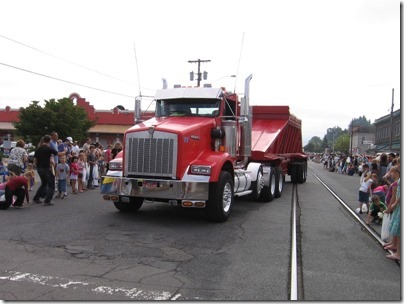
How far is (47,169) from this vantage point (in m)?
10.7

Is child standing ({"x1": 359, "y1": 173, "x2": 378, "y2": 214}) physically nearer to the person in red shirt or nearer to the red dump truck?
the red dump truck

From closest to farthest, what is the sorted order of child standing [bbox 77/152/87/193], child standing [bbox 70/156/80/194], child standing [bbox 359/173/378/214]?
child standing [bbox 359/173/378/214] < child standing [bbox 70/156/80/194] < child standing [bbox 77/152/87/193]

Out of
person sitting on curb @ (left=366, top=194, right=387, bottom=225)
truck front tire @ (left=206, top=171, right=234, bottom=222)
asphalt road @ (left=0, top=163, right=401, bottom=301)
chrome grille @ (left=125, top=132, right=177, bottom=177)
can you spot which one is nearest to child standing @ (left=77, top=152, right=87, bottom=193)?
asphalt road @ (left=0, top=163, right=401, bottom=301)

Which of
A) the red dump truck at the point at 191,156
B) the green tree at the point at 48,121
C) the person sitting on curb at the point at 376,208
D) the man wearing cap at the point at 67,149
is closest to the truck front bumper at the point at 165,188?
the red dump truck at the point at 191,156

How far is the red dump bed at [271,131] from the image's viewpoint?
1359 centimetres

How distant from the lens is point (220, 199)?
29.3ft

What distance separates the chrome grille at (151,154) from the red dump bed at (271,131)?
489cm

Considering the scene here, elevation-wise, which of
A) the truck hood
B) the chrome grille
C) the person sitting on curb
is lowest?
the person sitting on curb

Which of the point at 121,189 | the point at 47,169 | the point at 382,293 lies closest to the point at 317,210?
the point at 121,189

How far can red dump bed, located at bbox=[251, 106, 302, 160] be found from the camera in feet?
44.6

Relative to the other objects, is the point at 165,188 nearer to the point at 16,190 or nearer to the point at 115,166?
the point at 115,166

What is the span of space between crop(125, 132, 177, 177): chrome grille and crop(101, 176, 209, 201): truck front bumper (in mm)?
200

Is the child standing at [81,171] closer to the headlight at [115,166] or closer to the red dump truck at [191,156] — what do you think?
the red dump truck at [191,156]

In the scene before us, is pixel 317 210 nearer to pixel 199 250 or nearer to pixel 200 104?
pixel 200 104
